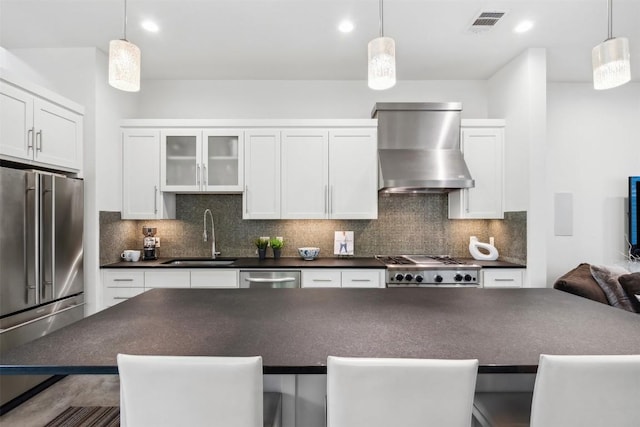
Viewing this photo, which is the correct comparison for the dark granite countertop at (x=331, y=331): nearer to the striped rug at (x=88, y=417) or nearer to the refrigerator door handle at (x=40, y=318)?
the striped rug at (x=88, y=417)

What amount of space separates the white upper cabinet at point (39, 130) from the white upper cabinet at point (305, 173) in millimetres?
1876

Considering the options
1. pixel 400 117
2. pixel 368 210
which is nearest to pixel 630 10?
pixel 400 117

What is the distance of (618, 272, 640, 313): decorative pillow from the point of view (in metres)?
2.64

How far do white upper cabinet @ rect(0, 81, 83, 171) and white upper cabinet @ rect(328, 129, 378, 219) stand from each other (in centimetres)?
235

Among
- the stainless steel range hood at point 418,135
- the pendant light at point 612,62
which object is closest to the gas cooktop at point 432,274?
the stainless steel range hood at point 418,135

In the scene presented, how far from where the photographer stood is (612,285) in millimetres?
2760

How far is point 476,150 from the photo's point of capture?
356 centimetres

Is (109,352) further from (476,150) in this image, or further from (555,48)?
(555,48)

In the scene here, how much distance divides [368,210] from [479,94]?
76.5 inches

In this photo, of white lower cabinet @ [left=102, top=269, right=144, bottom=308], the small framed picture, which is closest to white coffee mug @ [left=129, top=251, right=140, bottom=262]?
white lower cabinet @ [left=102, top=269, right=144, bottom=308]

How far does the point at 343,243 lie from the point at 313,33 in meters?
2.09

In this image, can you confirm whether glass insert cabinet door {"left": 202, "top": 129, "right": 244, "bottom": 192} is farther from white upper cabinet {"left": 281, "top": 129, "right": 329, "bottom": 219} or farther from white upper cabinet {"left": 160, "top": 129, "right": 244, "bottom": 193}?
white upper cabinet {"left": 281, "top": 129, "right": 329, "bottom": 219}

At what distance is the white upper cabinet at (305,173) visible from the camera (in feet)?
11.6

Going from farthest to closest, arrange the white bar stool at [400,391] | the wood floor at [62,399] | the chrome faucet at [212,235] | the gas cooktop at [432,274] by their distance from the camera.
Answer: the chrome faucet at [212,235]
the gas cooktop at [432,274]
the wood floor at [62,399]
the white bar stool at [400,391]
